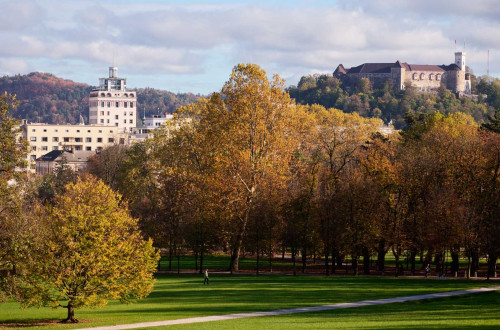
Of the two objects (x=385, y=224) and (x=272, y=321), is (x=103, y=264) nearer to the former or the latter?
(x=272, y=321)

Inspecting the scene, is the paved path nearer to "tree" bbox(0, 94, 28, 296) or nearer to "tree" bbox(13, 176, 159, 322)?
"tree" bbox(13, 176, 159, 322)

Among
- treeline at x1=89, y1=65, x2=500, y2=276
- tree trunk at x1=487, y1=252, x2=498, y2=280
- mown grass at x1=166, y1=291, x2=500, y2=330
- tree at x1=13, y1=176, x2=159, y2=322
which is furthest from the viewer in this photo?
treeline at x1=89, y1=65, x2=500, y2=276

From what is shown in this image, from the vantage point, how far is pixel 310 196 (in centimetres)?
7825

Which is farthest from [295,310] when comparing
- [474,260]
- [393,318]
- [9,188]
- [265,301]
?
[474,260]

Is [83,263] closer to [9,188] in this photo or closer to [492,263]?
[9,188]

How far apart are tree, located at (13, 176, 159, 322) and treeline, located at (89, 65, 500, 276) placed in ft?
89.7

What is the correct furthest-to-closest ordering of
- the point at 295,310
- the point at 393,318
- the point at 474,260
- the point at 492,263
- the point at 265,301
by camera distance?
1. the point at 474,260
2. the point at 492,263
3. the point at 265,301
4. the point at 295,310
5. the point at 393,318

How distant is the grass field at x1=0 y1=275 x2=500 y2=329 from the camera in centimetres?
4600

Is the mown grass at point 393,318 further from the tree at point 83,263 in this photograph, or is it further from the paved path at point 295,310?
the tree at point 83,263

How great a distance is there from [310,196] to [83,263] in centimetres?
3437

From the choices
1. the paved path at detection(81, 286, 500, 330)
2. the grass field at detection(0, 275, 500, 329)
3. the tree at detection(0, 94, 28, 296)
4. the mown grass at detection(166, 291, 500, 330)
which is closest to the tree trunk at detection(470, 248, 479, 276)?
the grass field at detection(0, 275, 500, 329)

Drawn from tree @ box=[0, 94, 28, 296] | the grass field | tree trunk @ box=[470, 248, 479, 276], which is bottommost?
the grass field

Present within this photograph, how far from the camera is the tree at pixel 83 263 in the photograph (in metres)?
47.9

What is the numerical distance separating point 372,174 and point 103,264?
126 ft
